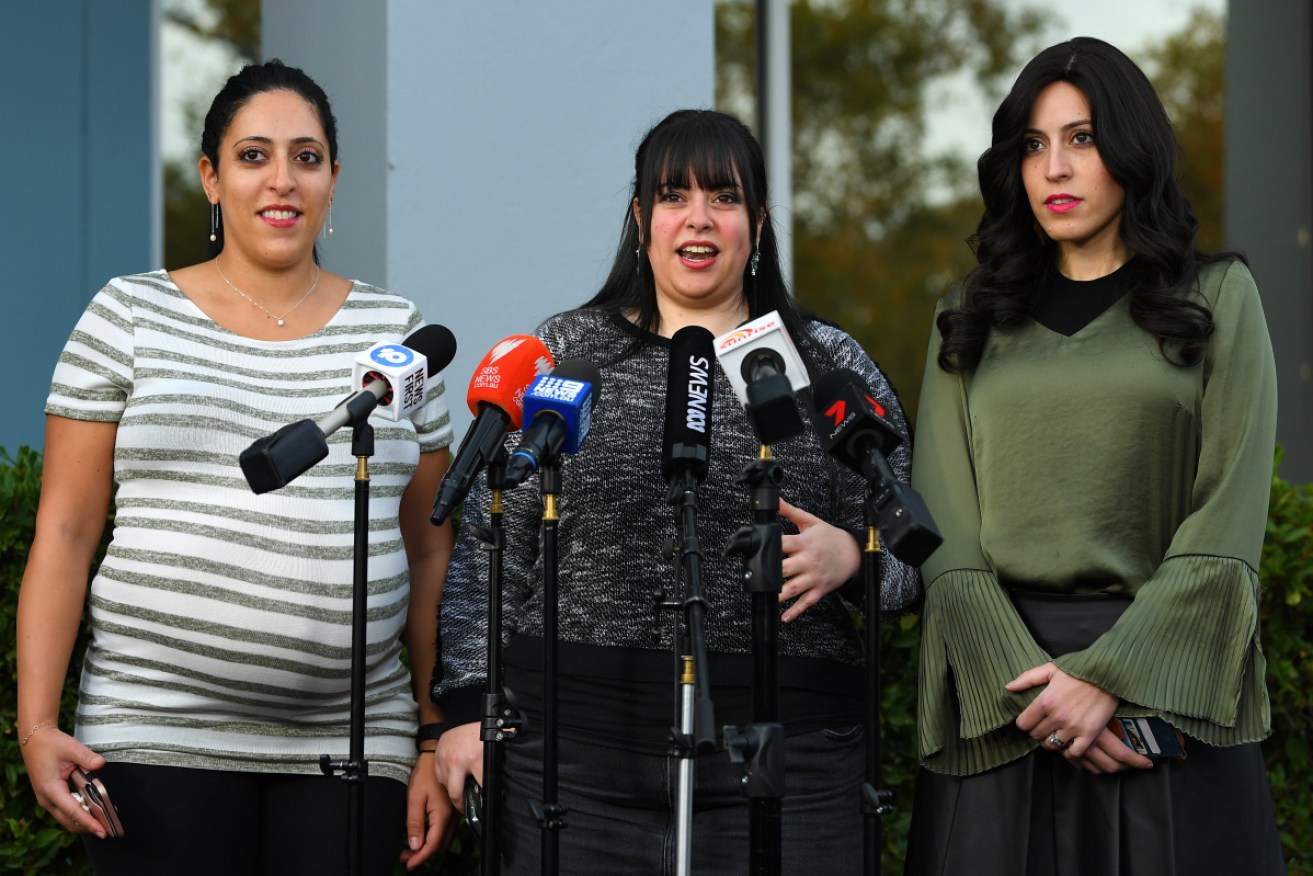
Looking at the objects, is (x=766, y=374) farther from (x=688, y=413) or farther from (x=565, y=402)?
(x=565, y=402)

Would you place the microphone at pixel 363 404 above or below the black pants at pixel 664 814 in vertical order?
above

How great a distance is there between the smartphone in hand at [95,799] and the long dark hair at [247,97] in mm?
1167

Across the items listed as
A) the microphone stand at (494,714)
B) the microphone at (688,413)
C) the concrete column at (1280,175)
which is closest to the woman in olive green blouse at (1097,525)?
the microphone at (688,413)

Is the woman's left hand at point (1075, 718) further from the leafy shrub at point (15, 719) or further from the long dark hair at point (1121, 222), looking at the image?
the leafy shrub at point (15, 719)

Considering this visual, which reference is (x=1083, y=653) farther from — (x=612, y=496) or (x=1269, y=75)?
(x=1269, y=75)

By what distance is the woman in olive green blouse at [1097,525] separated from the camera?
304cm

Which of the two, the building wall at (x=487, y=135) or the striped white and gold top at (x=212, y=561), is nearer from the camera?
the striped white and gold top at (x=212, y=561)

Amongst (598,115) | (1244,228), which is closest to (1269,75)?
(1244,228)

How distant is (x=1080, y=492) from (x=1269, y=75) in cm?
518

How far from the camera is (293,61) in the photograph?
17.2 feet

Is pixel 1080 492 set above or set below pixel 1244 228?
below

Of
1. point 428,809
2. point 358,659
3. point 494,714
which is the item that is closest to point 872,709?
point 494,714

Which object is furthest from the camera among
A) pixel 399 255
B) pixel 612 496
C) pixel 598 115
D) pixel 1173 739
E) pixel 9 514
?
pixel 598 115

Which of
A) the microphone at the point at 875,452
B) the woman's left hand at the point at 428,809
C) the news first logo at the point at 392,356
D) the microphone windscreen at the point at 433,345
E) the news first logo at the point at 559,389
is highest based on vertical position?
the microphone windscreen at the point at 433,345
